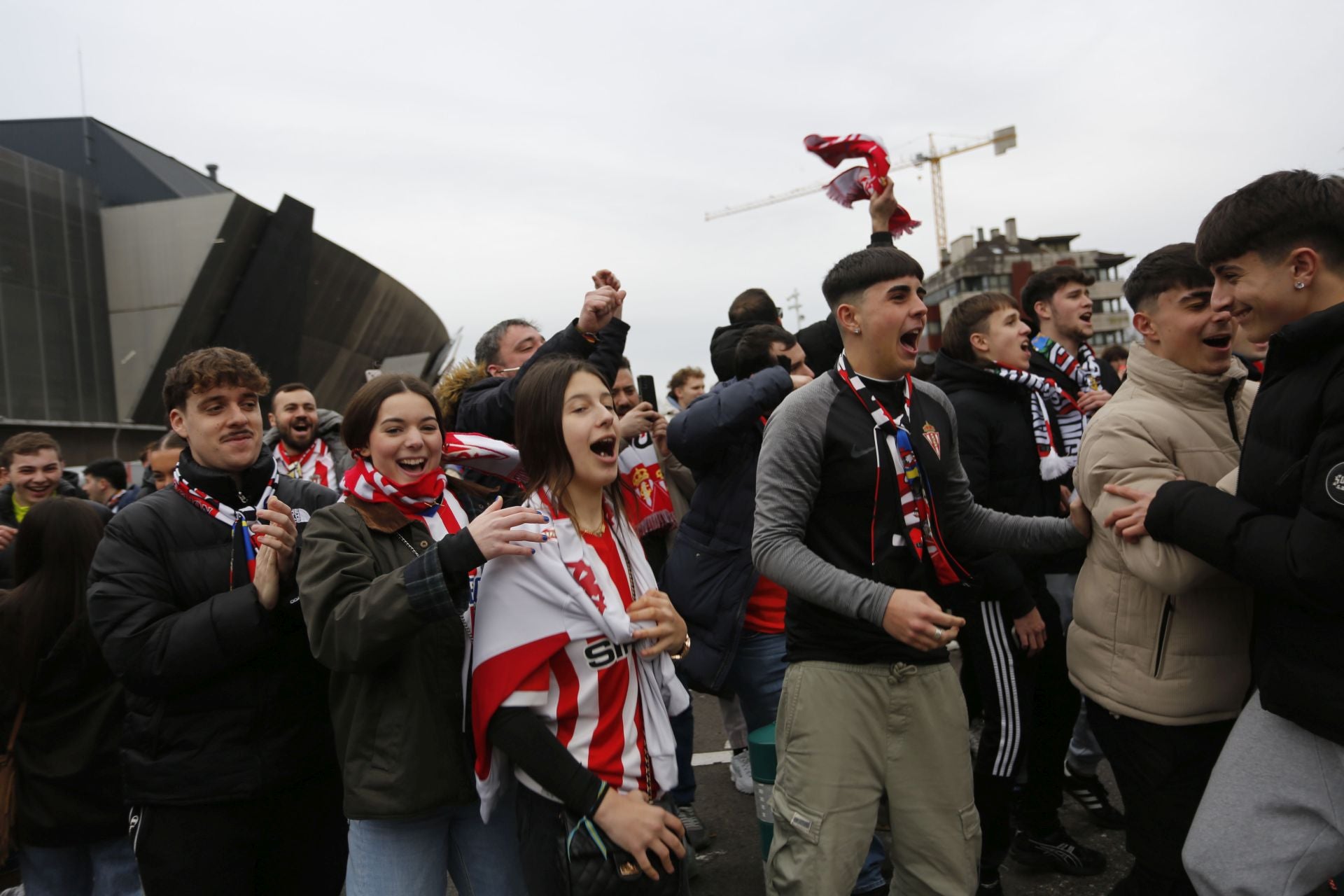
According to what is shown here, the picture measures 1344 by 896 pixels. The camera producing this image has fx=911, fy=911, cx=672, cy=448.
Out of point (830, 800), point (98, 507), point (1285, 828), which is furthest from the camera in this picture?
point (98, 507)

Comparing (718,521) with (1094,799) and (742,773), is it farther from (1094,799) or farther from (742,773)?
(1094,799)

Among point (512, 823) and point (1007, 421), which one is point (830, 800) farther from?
point (1007, 421)

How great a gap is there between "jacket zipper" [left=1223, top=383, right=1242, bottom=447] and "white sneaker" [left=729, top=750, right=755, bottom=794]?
3073 millimetres

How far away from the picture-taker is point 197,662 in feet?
8.66

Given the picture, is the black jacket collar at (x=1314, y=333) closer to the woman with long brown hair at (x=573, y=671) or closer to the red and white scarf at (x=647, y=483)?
the woman with long brown hair at (x=573, y=671)

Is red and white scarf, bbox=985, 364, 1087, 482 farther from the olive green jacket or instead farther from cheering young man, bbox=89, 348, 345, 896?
cheering young man, bbox=89, 348, 345, 896

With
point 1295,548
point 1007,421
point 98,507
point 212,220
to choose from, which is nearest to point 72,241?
point 212,220

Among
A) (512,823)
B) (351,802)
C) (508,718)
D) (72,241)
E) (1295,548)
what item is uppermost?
(72,241)

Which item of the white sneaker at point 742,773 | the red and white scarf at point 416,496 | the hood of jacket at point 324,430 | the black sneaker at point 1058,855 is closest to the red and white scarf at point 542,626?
the red and white scarf at point 416,496

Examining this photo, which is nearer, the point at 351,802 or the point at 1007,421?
the point at 351,802

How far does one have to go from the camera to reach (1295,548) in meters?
1.98

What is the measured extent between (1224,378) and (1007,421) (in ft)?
4.26

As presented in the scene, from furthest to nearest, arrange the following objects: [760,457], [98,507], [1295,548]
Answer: [98,507] → [760,457] → [1295,548]

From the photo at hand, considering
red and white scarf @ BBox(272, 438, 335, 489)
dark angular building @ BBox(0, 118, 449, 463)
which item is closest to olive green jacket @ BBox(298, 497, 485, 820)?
red and white scarf @ BBox(272, 438, 335, 489)
